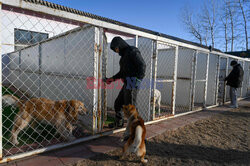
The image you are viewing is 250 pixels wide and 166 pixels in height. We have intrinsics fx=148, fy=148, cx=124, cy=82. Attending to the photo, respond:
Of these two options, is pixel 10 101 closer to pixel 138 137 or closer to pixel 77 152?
pixel 77 152

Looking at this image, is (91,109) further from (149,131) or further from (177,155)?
(177,155)

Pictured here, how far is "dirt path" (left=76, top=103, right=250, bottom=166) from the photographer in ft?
7.47

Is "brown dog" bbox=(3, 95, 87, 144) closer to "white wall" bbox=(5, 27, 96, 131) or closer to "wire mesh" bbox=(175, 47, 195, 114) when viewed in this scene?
"white wall" bbox=(5, 27, 96, 131)

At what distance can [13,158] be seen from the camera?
2047 mm

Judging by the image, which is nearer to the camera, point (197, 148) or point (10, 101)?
point (10, 101)

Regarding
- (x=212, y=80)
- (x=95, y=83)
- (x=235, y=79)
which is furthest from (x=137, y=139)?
(x=235, y=79)

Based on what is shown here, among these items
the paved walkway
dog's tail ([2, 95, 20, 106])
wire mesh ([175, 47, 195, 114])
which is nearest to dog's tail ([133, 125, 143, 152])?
the paved walkway

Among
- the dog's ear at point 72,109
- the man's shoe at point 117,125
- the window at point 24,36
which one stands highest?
the window at point 24,36

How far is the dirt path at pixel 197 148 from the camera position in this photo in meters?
2.28

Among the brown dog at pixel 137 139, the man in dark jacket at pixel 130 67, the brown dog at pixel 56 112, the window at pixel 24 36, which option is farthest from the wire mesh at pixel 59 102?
the window at pixel 24 36

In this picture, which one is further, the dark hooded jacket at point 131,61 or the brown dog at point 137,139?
the dark hooded jacket at point 131,61

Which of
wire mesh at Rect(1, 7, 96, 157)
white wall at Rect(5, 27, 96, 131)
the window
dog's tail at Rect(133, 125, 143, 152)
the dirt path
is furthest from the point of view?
the window

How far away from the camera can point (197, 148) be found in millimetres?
2727

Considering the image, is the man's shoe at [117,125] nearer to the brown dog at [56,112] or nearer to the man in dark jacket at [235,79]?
the brown dog at [56,112]
